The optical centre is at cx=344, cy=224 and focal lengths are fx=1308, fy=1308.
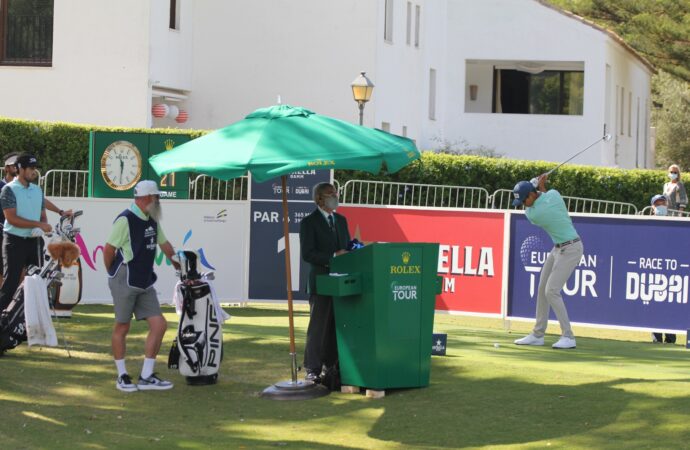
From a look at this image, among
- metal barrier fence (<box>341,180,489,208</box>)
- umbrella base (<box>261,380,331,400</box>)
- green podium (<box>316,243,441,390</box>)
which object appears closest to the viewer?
green podium (<box>316,243,441,390</box>)

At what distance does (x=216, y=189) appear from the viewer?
22688mm

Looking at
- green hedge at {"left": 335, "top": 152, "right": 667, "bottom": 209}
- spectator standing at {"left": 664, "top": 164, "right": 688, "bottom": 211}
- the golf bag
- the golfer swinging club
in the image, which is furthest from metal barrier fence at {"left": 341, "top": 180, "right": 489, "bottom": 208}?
the golf bag

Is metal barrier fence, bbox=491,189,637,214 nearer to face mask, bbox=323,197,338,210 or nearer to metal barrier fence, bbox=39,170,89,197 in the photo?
metal barrier fence, bbox=39,170,89,197

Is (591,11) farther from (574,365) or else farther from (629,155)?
(574,365)

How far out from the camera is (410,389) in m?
11.6

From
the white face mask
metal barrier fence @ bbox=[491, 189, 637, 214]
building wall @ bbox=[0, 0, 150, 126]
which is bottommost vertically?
the white face mask

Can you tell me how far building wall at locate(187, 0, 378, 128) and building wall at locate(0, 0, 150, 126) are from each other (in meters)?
3.43

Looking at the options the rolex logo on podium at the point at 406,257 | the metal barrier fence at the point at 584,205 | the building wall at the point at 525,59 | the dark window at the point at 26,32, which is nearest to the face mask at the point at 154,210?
the rolex logo on podium at the point at 406,257

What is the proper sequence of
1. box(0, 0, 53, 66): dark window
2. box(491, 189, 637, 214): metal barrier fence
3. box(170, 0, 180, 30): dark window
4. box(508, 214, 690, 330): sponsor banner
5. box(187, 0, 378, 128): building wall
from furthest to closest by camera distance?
box(187, 0, 378, 128): building wall < box(170, 0, 180, 30): dark window < box(0, 0, 53, 66): dark window < box(491, 189, 637, 214): metal barrier fence < box(508, 214, 690, 330): sponsor banner

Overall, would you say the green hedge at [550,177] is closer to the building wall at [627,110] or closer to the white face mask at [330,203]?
the building wall at [627,110]

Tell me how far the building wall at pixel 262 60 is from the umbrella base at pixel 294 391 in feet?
78.8

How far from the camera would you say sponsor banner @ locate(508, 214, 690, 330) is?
1627cm

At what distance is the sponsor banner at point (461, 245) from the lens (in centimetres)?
1762

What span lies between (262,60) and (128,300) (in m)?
24.6
